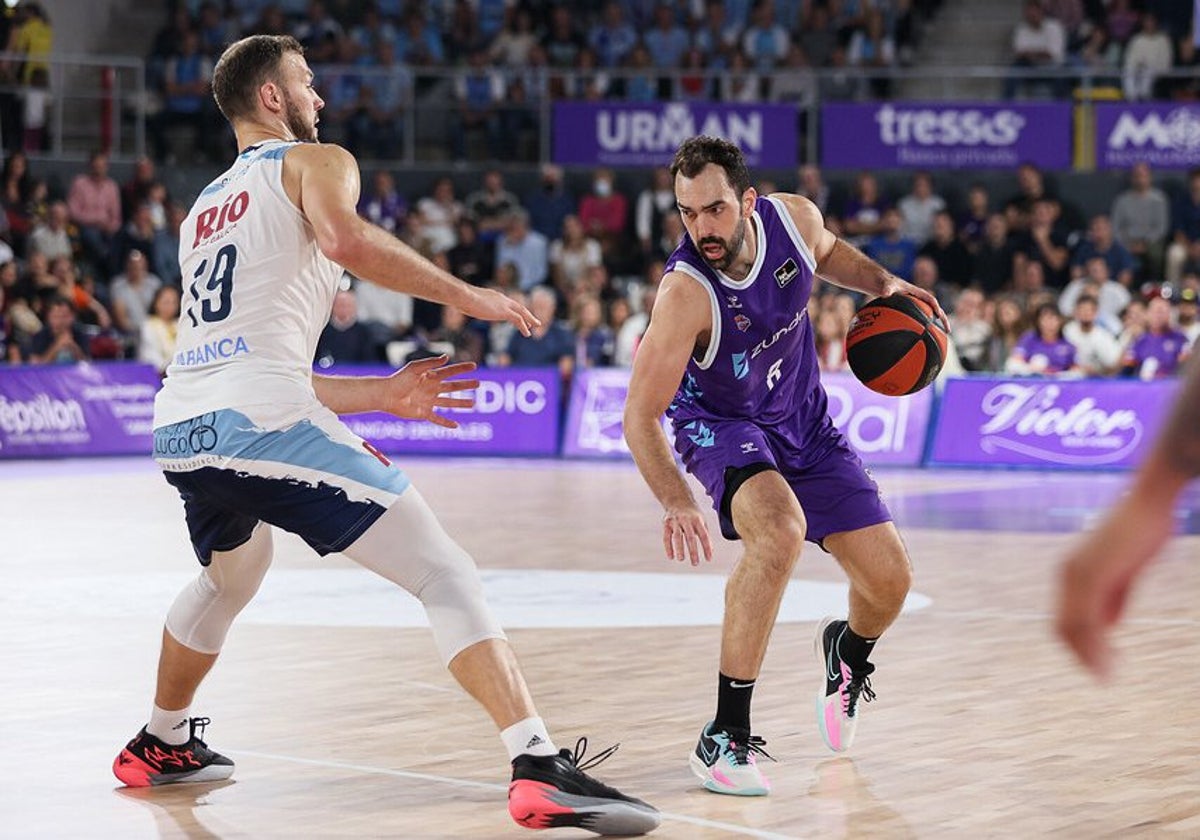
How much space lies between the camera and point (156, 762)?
228 inches

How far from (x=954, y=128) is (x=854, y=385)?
5.16 metres

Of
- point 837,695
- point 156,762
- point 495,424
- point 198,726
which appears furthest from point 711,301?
point 495,424

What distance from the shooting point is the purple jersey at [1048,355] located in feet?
58.9

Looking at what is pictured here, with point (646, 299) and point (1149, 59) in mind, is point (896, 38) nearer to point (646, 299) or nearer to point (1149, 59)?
point (1149, 59)

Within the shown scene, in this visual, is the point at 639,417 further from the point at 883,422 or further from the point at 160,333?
the point at 160,333

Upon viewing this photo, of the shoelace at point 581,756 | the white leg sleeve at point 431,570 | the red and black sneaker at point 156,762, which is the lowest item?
the red and black sneaker at point 156,762

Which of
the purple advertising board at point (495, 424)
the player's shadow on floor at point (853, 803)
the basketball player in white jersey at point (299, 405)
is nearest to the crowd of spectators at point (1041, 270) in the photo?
the purple advertising board at point (495, 424)

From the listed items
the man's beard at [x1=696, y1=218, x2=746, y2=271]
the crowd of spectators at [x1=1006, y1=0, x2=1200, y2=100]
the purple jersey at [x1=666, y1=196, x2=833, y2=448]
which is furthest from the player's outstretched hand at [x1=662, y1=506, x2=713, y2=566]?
the crowd of spectators at [x1=1006, y1=0, x2=1200, y2=100]

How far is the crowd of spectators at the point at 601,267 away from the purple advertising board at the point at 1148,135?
0.36 meters

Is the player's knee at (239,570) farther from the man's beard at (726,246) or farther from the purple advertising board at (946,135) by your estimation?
the purple advertising board at (946,135)

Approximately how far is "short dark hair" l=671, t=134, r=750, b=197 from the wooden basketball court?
72.7 inches

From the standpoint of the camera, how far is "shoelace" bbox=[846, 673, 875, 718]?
6387mm

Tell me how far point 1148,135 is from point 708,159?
16.0 metres

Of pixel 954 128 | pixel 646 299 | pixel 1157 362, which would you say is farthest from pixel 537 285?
pixel 1157 362
